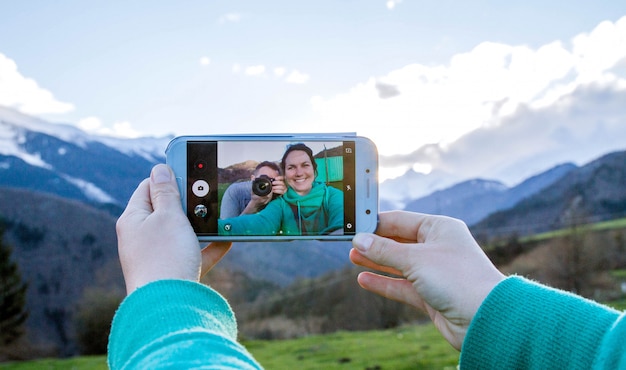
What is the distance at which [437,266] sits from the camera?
→ 1323 millimetres

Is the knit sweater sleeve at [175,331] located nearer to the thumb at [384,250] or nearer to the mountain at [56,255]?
the thumb at [384,250]

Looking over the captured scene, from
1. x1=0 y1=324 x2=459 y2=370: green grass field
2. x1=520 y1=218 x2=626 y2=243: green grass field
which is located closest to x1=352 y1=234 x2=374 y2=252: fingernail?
x1=0 y1=324 x2=459 y2=370: green grass field

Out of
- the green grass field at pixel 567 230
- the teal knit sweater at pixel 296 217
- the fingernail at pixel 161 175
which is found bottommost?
the green grass field at pixel 567 230

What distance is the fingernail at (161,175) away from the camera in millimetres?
1473

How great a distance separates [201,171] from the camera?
1.60m

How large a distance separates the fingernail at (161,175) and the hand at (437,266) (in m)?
0.50

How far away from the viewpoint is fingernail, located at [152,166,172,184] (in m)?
1.47

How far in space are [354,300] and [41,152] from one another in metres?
9.17

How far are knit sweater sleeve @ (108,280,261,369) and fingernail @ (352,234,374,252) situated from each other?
558 millimetres

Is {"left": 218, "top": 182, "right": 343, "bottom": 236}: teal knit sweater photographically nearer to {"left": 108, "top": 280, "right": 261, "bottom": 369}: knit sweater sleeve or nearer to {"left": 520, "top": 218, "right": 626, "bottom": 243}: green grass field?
{"left": 108, "top": 280, "right": 261, "bottom": 369}: knit sweater sleeve

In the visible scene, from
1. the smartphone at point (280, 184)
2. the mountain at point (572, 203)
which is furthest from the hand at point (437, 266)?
the mountain at point (572, 203)

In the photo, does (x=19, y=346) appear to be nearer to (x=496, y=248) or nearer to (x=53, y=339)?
(x=53, y=339)

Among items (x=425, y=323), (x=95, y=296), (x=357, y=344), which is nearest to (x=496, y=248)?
(x=425, y=323)

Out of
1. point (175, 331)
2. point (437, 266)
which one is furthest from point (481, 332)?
point (175, 331)
